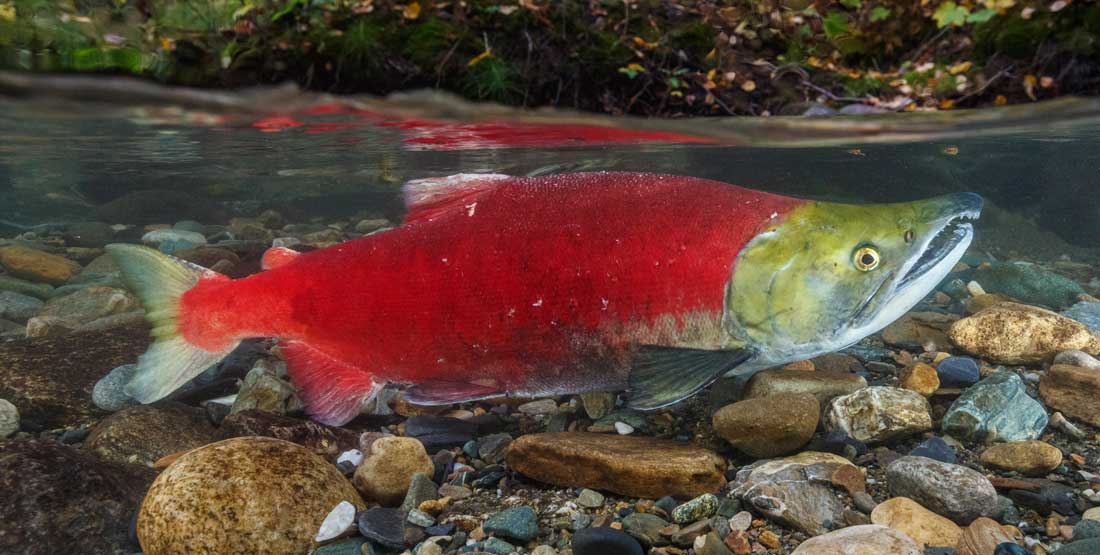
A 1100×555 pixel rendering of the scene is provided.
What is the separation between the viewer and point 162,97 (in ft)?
19.2

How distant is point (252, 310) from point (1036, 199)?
17.6m

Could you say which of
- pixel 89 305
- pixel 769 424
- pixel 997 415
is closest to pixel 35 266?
pixel 89 305

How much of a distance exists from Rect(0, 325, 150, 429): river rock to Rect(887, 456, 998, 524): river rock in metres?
5.02

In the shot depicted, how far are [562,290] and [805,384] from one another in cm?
168

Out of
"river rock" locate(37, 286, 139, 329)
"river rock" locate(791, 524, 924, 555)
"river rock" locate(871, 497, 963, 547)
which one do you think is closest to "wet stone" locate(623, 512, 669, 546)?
"river rock" locate(791, 524, 924, 555)

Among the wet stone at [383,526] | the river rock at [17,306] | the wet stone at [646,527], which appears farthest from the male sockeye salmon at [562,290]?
the river rock at [17,306]

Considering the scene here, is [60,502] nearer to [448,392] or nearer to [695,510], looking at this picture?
[448,392]

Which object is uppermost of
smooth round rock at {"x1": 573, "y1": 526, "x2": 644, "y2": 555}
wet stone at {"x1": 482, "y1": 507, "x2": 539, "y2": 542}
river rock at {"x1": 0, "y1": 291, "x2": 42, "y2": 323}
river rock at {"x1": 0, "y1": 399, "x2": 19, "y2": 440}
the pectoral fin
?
the pectoral fin

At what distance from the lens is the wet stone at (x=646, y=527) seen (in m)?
2.55

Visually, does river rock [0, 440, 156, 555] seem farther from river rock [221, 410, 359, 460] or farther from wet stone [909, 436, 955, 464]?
wet stone [909, 436, 955, 464]

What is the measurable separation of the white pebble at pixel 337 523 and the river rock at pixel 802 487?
5.66ft

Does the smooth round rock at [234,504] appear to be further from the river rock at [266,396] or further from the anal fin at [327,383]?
the river rock at [266,396]

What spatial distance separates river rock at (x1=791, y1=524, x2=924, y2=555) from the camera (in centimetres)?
216

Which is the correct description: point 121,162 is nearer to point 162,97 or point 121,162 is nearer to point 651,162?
point 162,97
